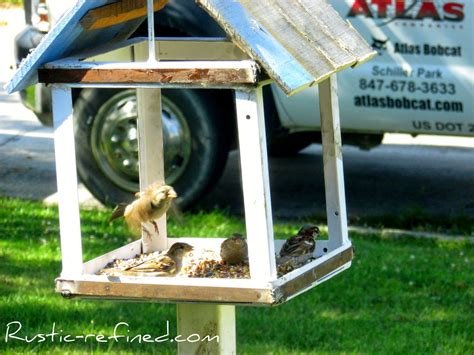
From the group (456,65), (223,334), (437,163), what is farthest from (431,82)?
(223,334)

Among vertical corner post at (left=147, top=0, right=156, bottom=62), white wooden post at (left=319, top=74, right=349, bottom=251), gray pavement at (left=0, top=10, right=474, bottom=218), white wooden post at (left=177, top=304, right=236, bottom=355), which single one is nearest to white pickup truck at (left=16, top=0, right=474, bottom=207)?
gray pavement at (left=0, top=10, right=474, bottom=218)

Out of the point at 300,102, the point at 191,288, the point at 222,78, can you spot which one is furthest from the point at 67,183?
the point at 300,102

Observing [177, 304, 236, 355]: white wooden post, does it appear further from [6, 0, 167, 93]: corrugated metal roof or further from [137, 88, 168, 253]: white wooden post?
[6, 0, 167, 93]: corrugated metal roof

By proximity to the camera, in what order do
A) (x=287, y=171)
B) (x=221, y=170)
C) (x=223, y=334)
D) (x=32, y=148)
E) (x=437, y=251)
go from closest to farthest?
(x=223, y=334)
(x=437, y=251)
(x=221, y=170)
(x=287, y=171)
(x=32, y=148)

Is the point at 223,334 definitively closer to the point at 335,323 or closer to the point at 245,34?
the point at 245,34

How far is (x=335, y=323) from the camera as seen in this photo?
555 cm

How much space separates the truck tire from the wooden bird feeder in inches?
154

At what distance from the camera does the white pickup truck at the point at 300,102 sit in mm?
7047

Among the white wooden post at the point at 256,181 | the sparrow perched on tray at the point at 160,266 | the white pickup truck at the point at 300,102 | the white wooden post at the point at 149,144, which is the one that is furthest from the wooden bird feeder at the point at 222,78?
the white pickup truck at the point at 300,102

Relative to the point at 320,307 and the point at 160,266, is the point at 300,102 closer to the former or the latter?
the point at 320,307

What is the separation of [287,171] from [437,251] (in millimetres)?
2558

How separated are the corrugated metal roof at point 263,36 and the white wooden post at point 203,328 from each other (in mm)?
792

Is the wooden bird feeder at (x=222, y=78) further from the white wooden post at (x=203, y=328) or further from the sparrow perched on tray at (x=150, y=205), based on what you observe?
the white wooden post at (x=203, y=328)

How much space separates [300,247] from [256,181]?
0.60 meters
